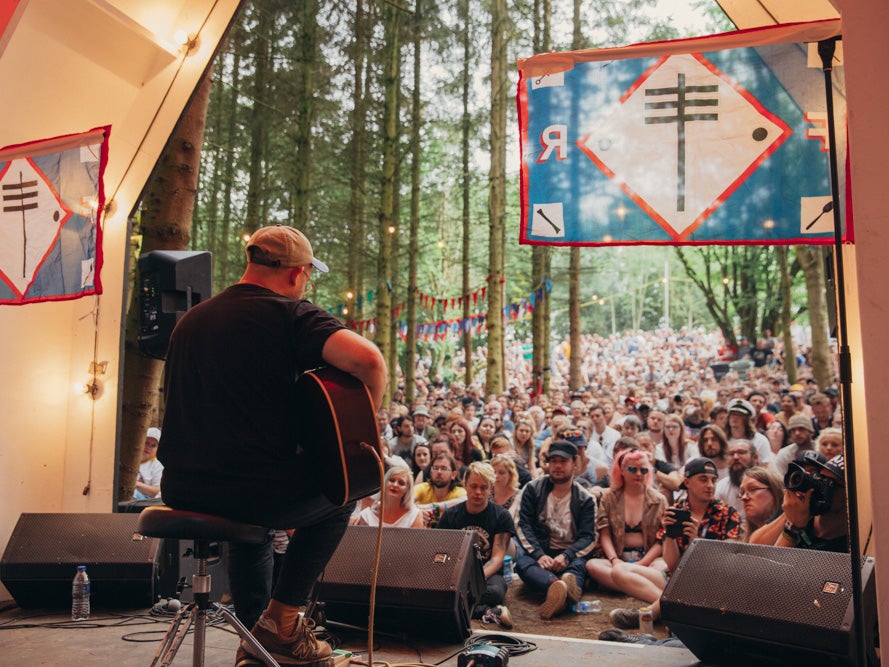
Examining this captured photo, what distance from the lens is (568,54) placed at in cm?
382

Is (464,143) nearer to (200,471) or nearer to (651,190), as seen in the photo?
(651,190)

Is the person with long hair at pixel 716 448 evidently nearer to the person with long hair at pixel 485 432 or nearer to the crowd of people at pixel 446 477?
the crowd of people at pixel 446 477

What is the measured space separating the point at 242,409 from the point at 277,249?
0.62 metres

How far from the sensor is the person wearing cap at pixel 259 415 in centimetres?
277

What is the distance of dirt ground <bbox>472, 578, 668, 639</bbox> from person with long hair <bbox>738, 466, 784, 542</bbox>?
108 centimetres

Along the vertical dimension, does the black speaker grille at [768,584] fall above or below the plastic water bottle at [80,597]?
above

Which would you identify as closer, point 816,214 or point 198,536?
point 198,536

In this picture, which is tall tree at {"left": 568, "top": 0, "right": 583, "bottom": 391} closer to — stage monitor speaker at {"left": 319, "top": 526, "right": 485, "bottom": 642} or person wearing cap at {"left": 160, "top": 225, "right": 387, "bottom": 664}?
stage monitor speaker at {"left": 319, "top": 526, "right": 485, "bottom": 642}

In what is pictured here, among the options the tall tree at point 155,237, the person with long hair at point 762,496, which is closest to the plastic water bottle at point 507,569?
the person with long hair at point 762,496

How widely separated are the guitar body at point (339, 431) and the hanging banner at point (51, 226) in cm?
282

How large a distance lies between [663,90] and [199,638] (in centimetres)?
331

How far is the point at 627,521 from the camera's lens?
7.00 metres

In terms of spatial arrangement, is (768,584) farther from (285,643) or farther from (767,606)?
(285,643)

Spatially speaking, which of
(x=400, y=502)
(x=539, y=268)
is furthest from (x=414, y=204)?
(x=400, y=502)
